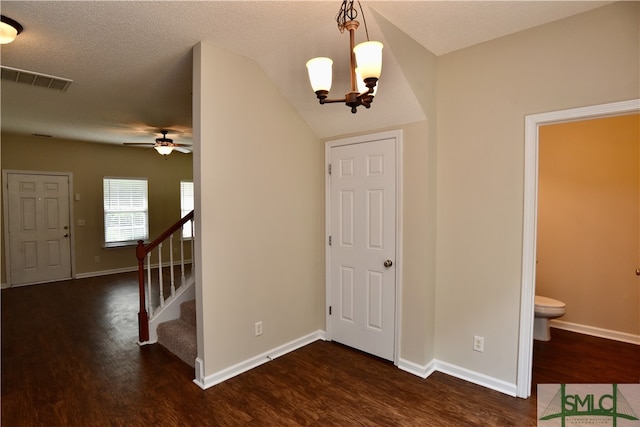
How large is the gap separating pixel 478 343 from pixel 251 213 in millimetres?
2047

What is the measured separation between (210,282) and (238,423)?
37.4 inches

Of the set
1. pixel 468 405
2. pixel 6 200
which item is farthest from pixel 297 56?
pixel 6 200

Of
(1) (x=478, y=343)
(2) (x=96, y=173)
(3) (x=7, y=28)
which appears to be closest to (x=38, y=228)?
(2) (x=96, y=173)

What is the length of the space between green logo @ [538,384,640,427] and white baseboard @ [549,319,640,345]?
1.09 metres

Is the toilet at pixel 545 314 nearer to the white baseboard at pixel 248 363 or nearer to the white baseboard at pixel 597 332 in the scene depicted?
the white baseboard at pixel 597 332

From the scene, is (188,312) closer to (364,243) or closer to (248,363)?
(248,363)

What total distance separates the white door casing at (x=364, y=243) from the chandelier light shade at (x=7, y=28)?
2.36m

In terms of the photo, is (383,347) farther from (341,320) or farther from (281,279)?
(281,279)

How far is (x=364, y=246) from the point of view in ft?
Result: 9.93

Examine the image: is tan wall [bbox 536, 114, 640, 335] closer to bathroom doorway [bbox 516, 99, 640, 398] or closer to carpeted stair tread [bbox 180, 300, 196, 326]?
bathroom doorway [bbox 516, 99, 640, 398]

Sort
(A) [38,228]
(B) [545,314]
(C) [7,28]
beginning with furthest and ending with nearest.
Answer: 1. (A) [38,228]
2. (B) [545,314]
3. (C) [7,28]

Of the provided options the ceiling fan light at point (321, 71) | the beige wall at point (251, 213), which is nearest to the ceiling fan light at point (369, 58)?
the ceiling fan light at point (321, 71)

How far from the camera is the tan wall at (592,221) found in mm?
3215

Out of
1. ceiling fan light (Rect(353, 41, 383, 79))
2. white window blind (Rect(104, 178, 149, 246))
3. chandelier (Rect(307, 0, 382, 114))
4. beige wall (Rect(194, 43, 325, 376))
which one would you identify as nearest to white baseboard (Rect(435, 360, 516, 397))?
beige wall (Rect(194, 43, 325, 376))
